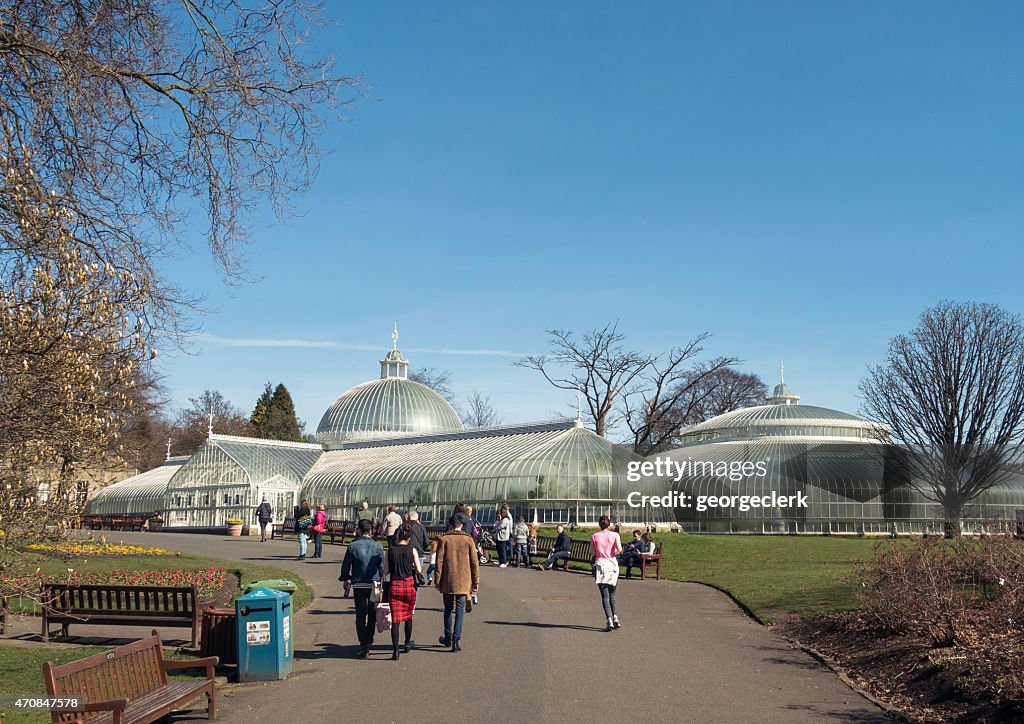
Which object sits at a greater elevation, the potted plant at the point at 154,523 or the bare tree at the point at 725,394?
the bare tree at the point at 725,394

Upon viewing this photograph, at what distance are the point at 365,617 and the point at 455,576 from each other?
1.27 m

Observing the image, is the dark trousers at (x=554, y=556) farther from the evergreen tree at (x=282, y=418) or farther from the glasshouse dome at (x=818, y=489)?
the evergreen tree at (x=282, y=418)

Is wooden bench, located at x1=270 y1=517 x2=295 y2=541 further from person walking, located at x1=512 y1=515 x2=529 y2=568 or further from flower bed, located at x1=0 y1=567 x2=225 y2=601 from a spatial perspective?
flower bed, located at x1=0 y1=567 x2=225 y2=601

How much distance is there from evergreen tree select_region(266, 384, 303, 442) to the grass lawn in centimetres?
5171

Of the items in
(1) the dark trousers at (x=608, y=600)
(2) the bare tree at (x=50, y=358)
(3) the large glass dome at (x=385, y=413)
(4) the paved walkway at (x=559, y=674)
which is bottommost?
(4) the paved walkway at (x=559, y=674)

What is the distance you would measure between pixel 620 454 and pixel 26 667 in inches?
1252

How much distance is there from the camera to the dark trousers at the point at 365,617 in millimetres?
12570

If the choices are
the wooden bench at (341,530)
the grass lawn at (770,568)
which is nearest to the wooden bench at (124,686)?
the grass lawn at (770,568)

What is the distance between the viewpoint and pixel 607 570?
14945 millimetres

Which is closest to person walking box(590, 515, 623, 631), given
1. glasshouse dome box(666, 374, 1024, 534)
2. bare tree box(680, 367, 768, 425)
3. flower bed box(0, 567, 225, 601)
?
flower bed box(0, 567, 225, 601)

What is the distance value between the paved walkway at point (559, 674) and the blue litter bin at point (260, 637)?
235 millimetres

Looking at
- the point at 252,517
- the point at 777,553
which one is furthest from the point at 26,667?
the point at 252,517

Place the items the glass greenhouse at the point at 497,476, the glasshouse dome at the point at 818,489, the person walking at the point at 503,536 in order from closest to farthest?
the person walking at the point at 503,536 < the glass greenhouse at the point at 497,476 < the glasshouse dome at the point at 818,489

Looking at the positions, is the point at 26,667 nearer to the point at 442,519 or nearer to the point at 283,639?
the point at 283,639
